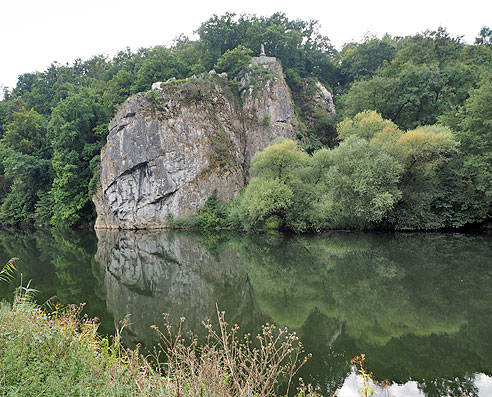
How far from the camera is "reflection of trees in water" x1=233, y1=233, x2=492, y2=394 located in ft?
21.8

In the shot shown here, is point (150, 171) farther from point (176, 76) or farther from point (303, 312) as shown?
point (303, 312)

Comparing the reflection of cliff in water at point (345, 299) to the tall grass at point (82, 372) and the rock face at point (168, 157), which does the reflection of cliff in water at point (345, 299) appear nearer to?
the tall grass at point (82, 372)

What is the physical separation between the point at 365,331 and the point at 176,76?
4412cm

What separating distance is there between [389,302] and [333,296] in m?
Result: 1.61

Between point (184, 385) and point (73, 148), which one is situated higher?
point (73, 148)

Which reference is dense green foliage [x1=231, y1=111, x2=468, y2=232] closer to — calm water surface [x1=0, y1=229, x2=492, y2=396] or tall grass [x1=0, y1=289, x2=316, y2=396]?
calm water surface [x1=0, y1=229, x2=492, y2=396]

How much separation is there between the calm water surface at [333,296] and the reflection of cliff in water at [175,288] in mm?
49

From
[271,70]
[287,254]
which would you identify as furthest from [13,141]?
[287,254]

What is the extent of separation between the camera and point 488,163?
24516 millimetres

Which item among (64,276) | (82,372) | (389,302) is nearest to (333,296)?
(389,302)

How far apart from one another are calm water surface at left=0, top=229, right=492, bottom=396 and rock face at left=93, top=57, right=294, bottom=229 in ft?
54.2

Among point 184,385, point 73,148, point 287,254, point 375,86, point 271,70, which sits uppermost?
point 271,70

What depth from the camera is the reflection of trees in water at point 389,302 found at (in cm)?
664

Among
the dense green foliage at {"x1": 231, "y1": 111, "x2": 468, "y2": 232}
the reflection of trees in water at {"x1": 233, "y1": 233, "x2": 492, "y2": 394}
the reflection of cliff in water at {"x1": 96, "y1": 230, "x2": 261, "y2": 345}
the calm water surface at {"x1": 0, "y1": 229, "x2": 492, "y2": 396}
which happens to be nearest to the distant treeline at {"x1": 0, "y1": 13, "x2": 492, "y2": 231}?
the dense green foliage at {"x1": 231, "y1": 111, "x2": 468, "y2": 232}
